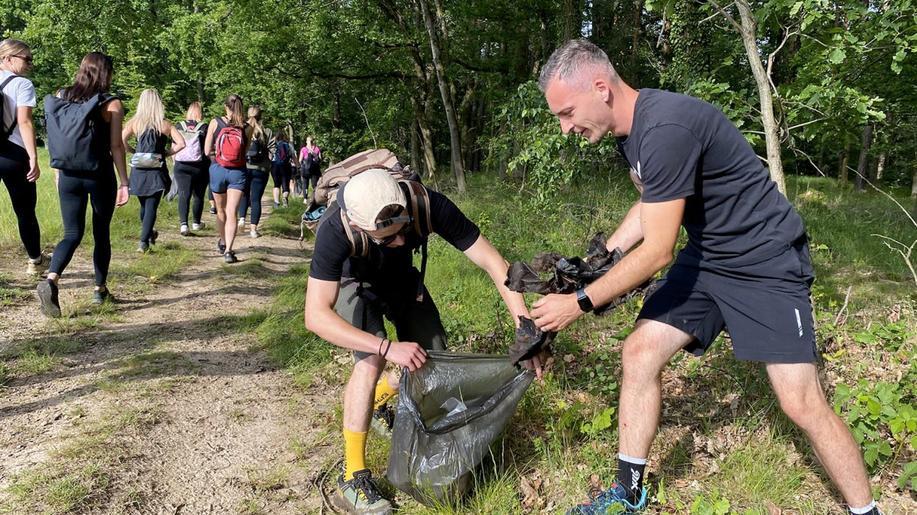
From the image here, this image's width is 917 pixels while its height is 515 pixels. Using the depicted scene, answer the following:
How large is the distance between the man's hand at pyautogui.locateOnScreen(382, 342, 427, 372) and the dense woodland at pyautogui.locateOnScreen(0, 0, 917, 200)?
2906 mm

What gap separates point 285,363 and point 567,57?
119 inches

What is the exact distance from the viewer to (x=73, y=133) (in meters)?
4.41

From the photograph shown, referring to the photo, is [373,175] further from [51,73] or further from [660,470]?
[51,73]

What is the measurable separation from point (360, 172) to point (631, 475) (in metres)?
1.68

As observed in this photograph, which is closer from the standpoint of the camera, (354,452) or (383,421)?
(354,452)

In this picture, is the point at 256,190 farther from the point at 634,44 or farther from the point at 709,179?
the point at 634,44

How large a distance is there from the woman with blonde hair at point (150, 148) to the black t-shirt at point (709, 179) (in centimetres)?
570

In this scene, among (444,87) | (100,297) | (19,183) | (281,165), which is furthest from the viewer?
(444,87)

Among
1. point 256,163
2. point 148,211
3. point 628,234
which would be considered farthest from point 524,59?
point 628,234

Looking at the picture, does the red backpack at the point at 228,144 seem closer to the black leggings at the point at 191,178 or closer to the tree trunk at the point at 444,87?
the black leggings at the point at 191,178

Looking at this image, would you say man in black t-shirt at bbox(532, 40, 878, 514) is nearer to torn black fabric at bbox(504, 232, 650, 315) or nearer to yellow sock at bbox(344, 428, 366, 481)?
torn black fabric at bbox(504, 232, 650, 315)

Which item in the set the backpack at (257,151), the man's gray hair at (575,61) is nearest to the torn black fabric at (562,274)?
the man's gray hair at (575,61)

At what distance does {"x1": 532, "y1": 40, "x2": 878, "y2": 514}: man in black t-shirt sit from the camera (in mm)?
2002

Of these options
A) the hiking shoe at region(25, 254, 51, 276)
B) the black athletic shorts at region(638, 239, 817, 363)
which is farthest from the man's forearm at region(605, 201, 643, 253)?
the hiking shoe at region(25, 254, 51, 276)
